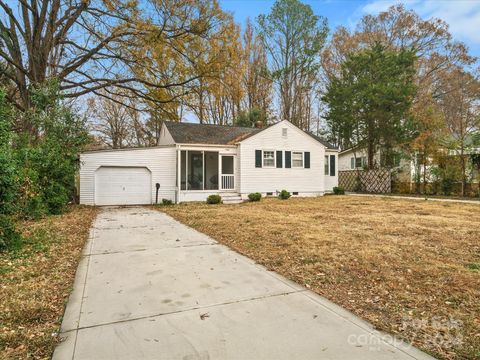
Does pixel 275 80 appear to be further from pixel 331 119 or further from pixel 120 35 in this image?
pixel 120 35

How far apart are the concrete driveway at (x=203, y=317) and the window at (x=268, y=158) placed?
12378 mm

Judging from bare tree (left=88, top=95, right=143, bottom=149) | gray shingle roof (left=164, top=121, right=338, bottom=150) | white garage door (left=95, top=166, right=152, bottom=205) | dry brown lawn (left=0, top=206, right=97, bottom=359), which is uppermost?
bare tree (left=88, top=95, right=143, bottom=149)

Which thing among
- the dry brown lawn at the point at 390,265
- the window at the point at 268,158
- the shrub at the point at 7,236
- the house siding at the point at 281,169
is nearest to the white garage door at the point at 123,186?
the house siding at the point at 281,169

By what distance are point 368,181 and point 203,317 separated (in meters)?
21.2

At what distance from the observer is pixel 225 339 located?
2.40m

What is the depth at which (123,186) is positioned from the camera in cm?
1432

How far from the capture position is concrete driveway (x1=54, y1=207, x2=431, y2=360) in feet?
7.38

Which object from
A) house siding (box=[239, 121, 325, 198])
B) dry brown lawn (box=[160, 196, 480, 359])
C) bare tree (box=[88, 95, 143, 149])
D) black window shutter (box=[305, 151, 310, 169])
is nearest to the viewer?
dry brown lawn (box=[160, 196, 480, 359])

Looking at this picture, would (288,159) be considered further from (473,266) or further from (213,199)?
(473,266)

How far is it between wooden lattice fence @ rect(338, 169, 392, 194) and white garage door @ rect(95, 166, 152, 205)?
1547cm

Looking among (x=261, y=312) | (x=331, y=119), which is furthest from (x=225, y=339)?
(x=331, y=119)

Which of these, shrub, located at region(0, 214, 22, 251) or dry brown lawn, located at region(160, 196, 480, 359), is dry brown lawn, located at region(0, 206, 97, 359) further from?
dry brown lawn, located at region(160, 196, 480, 359)

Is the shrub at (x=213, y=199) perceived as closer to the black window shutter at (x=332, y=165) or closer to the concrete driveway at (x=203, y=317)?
the black window shutter at (x=332, y=165)

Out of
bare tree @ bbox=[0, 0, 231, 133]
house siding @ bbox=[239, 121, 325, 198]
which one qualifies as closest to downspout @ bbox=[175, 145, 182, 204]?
bare tree @ bbox=[0, 0, 231, 133]
